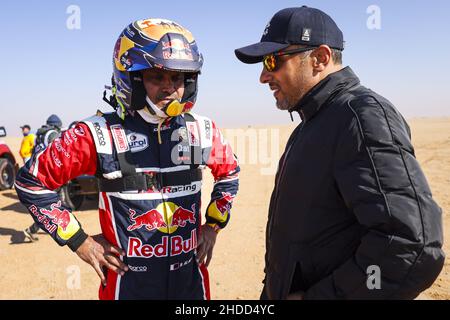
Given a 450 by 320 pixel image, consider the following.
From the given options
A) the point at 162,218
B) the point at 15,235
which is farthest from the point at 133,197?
the point at 15,235

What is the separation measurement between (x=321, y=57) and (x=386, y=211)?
0.91m

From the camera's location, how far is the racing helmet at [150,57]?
7.80 feet

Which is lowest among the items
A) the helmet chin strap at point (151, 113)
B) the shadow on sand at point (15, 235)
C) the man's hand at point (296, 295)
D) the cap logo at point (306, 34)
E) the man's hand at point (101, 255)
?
the shadow on sand at point (15, 235)

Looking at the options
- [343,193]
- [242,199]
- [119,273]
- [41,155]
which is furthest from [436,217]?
[242,199]

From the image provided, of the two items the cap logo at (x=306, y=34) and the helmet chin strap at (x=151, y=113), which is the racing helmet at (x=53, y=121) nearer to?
the helmet chin strap at (x=151, y=113)

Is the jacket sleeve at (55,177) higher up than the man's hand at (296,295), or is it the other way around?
the jacket sleeve at (55,177)

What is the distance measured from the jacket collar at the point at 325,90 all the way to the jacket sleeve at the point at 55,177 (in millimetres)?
1400

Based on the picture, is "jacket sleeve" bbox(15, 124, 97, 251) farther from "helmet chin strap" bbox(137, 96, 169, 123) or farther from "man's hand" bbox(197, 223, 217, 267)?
"man's hand" bbox(197, 223, 217, 267)

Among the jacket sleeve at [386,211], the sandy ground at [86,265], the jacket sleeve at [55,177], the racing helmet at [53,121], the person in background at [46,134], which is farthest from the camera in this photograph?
the racing helmet at [53,121]

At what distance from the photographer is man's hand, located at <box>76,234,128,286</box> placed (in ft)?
7.95

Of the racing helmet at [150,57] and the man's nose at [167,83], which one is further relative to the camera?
the man's nose at [167,83]

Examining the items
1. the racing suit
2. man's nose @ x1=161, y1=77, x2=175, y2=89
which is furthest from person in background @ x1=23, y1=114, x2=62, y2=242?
man's nose @ x1=161, y1=77, x2=175, y2=89

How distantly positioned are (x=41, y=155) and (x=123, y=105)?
624 mm

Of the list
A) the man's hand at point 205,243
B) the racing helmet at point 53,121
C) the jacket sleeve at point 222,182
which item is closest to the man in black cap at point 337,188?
the man's hand at point 205,243
